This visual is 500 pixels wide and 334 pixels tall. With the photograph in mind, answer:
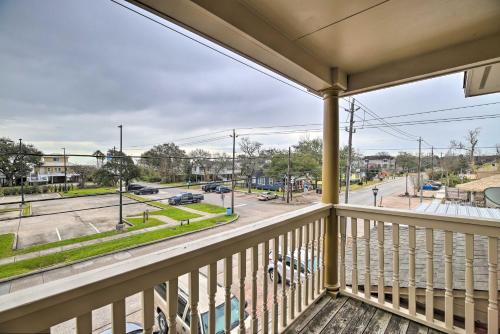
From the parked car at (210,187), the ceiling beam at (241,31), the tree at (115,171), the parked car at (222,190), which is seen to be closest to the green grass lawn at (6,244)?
the tree at (115,171)

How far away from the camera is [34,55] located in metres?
0.89

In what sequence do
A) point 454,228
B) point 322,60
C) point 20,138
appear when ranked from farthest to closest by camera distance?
point 322,60 → point 454,228 → point 20,138

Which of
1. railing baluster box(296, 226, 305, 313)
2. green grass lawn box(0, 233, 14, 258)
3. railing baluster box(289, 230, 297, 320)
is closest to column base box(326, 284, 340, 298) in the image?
railing baluster box(296, 226, 305, 313)

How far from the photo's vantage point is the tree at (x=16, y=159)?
0.73 meters

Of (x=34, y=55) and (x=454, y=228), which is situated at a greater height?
(x=34, y=55)

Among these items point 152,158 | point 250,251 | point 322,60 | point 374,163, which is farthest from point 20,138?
point 374,163

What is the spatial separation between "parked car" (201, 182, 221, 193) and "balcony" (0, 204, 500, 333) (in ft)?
1.13

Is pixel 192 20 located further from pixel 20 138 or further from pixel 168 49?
pixel 20 138

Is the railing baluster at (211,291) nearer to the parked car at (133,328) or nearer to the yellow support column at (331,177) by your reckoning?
the parked car at (133,328)

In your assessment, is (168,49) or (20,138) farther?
(168,49)

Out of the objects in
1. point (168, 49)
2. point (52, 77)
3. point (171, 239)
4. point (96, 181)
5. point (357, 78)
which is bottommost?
point (171, 239)

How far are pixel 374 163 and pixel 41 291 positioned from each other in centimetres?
316

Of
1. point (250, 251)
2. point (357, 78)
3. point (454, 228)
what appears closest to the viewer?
point (250, 251)

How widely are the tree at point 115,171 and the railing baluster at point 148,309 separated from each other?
1.69 ft
